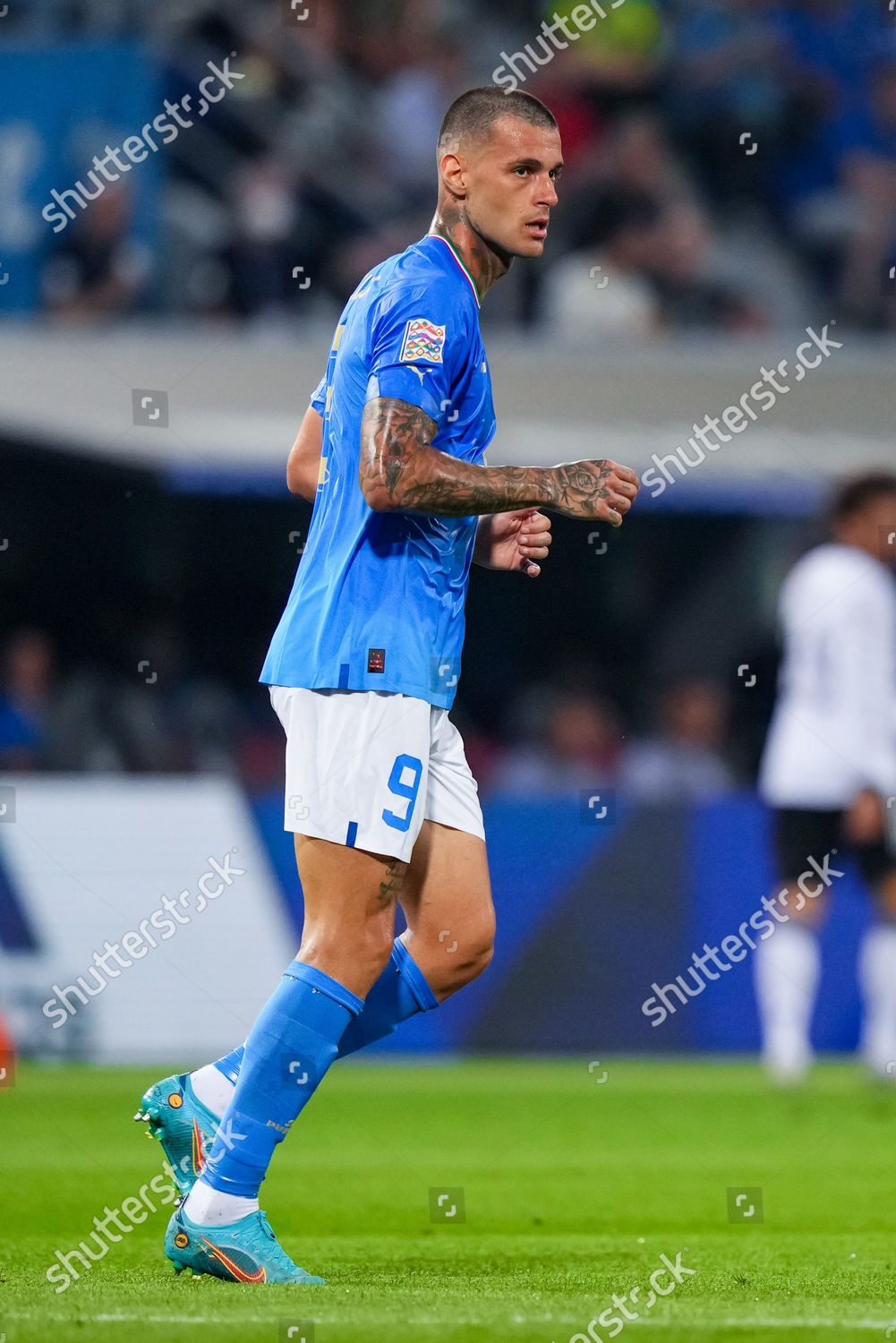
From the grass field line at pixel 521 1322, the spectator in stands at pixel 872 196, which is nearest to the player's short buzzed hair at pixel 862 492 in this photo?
the spectator in stands at pixel 872 196

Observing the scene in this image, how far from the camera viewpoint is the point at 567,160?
1438cm

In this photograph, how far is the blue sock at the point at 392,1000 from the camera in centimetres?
448

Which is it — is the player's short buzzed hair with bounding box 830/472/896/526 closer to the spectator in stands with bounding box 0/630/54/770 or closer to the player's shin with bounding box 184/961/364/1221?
the spectator in stands with bounding box 0/630/54/770

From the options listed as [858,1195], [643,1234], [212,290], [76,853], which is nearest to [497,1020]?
[76,853]

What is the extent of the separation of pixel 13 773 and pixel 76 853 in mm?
847

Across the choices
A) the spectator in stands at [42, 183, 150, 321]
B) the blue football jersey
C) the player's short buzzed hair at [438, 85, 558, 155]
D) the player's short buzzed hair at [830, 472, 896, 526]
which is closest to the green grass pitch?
the blue football jersey

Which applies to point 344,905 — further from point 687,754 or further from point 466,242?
point 687,754

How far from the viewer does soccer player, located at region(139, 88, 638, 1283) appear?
162 inches
